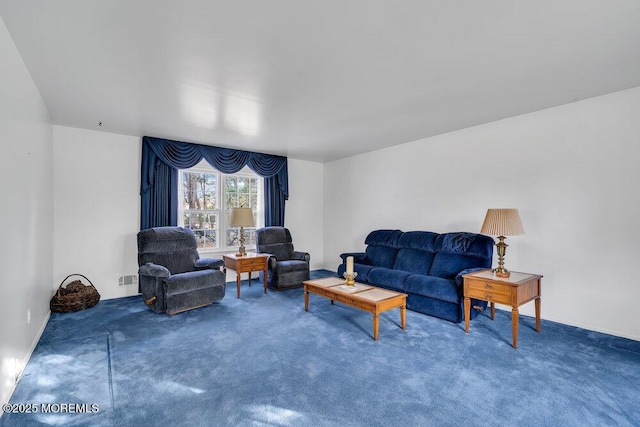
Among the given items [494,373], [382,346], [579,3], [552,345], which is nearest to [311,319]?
[382,346]

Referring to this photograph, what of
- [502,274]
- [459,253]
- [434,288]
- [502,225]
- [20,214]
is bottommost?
[434,288]

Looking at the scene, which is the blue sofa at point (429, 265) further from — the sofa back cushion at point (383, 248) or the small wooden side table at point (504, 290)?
the small wooden side table at point (504, 290)

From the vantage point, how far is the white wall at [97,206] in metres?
4.09

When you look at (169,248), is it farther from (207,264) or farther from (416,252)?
(416,252)

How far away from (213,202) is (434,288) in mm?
3854

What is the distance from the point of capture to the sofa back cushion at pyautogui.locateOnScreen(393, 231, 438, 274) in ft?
13.8

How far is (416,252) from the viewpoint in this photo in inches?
173

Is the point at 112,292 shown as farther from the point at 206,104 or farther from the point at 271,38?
the point at 271,38

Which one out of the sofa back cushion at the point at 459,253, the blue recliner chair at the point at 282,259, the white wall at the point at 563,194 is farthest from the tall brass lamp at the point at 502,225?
the blue recliner chair at the point at 282,259

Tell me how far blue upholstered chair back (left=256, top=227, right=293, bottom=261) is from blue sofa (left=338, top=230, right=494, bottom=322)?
1.32 metres

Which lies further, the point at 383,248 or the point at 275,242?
the point at 275,242

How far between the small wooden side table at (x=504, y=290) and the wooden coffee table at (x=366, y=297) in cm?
66

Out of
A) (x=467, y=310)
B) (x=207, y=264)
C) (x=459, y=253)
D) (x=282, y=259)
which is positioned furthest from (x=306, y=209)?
(x=467, y=310)

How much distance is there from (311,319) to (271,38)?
2.86 m
